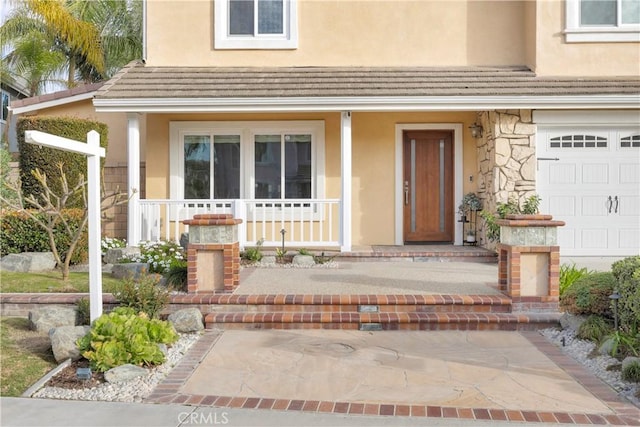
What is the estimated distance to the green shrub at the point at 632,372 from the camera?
4746 millimetres

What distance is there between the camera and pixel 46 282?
26.2 ft

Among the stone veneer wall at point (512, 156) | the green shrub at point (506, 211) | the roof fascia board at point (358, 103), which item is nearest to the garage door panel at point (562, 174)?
the stone veneer wall at point (512, 156)

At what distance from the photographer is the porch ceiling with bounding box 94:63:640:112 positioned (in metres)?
10.0

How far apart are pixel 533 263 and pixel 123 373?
4735mm

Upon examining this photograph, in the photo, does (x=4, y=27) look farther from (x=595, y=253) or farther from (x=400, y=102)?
(x=595, y=253)

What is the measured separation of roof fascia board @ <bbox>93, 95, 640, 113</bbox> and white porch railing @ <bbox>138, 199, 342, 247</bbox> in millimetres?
1684

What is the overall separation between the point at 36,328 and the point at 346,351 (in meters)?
3.42

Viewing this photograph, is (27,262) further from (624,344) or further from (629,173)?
(629,173)

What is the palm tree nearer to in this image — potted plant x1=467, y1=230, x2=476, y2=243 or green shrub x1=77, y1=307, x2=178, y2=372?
potted plant x1=467, y1=230, x2=476, y2=243

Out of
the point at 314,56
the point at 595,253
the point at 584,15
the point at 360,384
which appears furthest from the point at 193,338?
the point at 584,15

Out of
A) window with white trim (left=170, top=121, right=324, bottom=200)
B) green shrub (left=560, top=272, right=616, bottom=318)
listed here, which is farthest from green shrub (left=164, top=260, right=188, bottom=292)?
green shrub (left=560, top=272, right=616, bottom=318)

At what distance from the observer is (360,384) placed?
482 centimetres

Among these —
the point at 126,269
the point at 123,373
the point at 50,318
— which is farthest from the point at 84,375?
the point at 126,269

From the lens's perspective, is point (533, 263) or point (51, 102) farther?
point (51, 102)
